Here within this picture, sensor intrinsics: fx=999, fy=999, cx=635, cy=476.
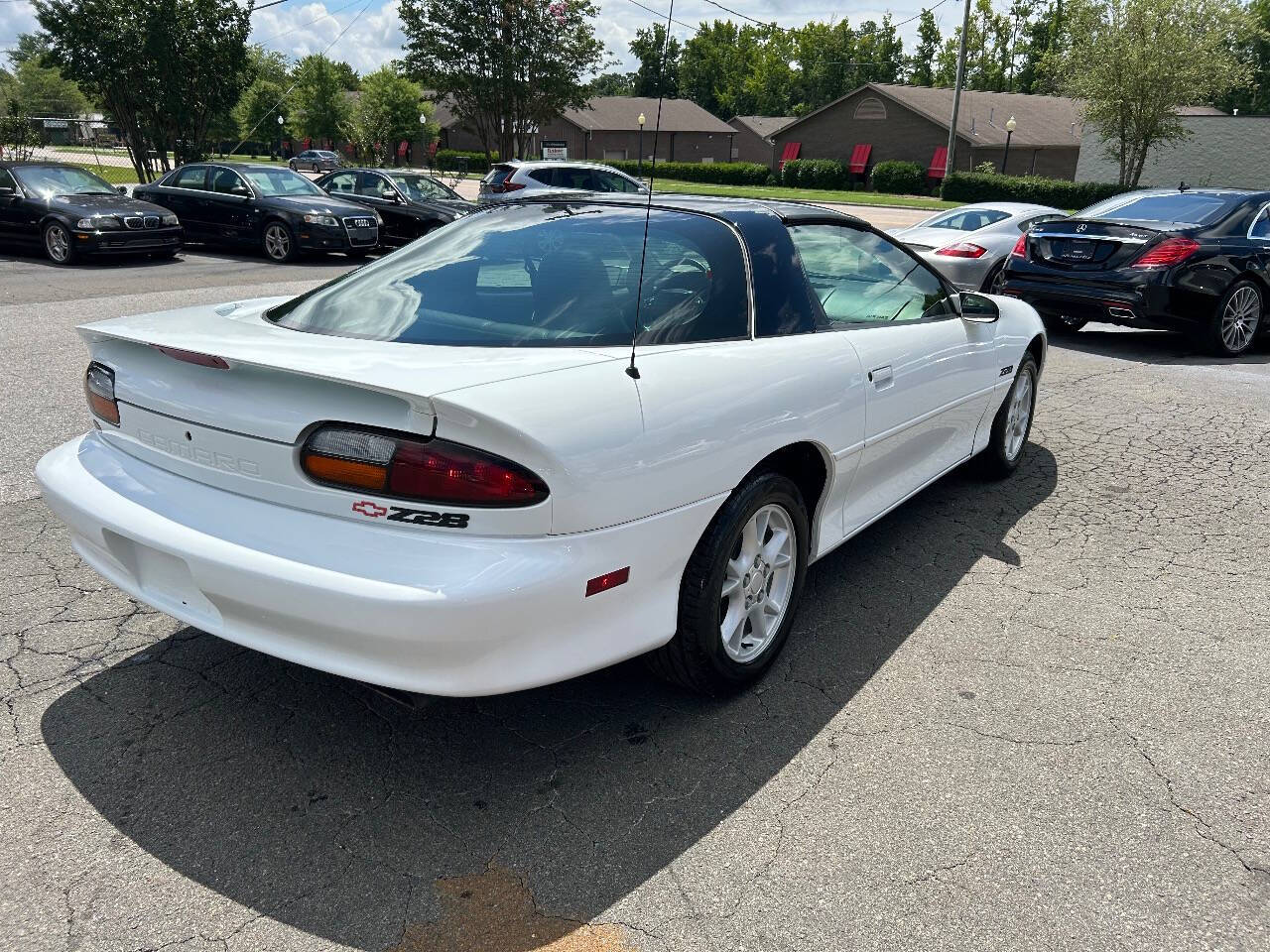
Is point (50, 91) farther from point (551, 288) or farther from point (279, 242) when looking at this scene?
point (551, 288)

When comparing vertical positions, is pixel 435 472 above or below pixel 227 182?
below

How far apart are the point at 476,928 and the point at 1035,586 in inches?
113

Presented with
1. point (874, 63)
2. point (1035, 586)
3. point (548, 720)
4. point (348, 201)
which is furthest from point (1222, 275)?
point (874, 63)

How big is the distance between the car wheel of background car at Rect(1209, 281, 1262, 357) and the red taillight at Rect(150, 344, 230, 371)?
29.1ft

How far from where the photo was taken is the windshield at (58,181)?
14555 mm

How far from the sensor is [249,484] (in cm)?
260

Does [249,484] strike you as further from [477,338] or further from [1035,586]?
[1035,586]

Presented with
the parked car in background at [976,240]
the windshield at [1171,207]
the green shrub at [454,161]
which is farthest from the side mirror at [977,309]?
the green shrub at [454,161]

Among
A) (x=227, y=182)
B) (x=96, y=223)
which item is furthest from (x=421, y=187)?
(x=96, y=223)

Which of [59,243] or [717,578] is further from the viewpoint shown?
[59,243]

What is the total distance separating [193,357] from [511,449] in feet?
3.28

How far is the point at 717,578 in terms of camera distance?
2924mm

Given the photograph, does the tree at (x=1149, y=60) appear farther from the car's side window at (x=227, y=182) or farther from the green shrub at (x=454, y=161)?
the green shrub at (x=454, y=161)

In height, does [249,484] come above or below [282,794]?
above
